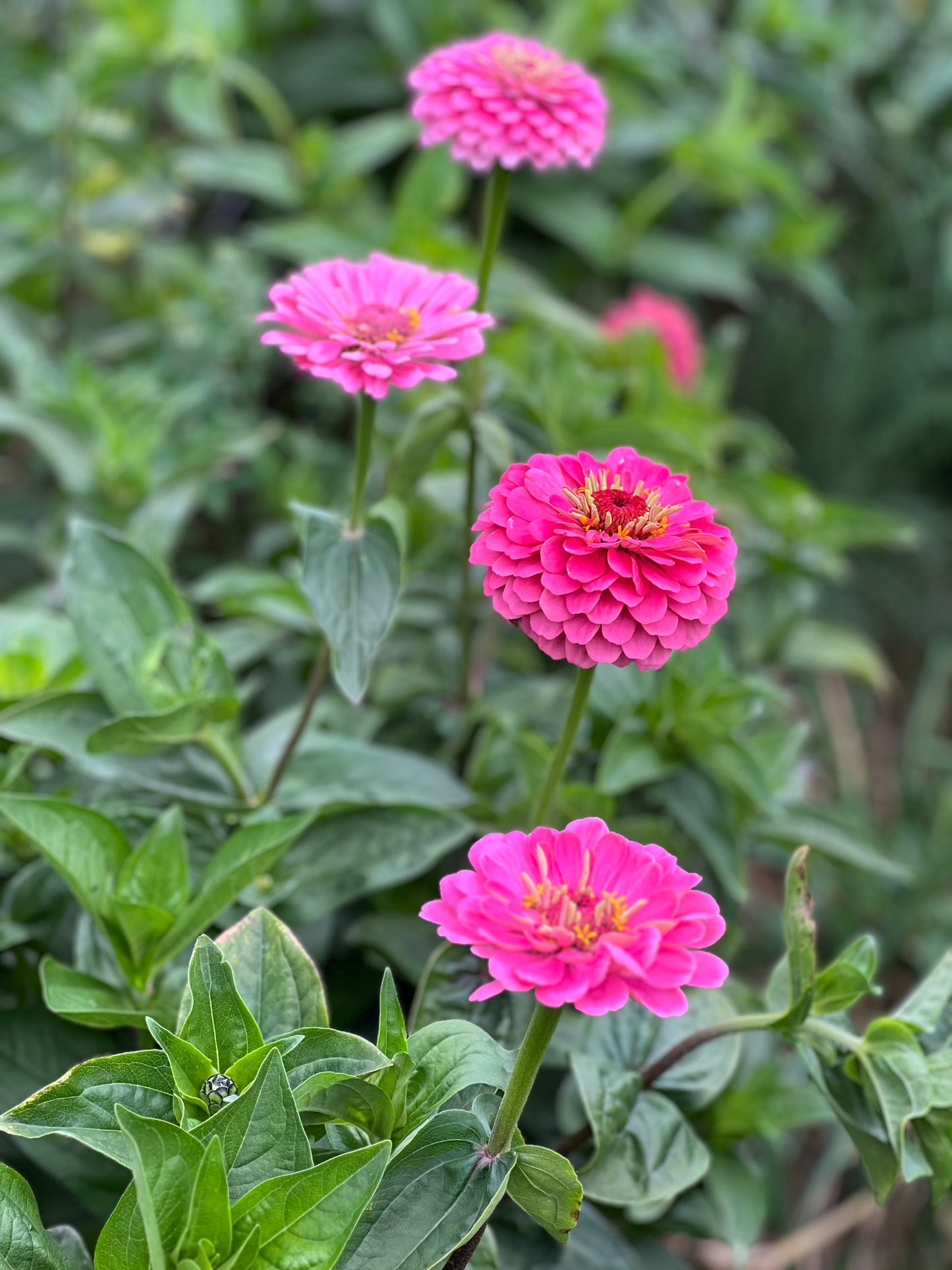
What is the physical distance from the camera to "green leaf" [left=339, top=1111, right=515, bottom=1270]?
46 cm

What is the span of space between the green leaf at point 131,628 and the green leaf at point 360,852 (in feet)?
0.34

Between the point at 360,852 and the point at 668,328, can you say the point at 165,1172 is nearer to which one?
the point at 360,852

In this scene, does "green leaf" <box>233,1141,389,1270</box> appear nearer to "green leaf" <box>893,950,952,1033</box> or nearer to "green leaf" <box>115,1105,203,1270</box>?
"green leaf" <box>115,1105,203,1270</box>

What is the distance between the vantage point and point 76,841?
59 cm

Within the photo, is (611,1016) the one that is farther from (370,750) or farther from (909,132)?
(909,132)

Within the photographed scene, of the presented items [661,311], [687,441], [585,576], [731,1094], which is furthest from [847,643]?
[585,576]

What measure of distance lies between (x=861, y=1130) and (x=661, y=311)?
0.98m

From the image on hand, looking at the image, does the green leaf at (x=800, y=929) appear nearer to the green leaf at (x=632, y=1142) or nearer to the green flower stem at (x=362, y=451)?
the green leaf at (x=632, y=1142)

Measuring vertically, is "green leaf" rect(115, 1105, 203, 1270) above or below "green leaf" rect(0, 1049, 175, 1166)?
above

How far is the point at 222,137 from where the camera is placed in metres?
1.29

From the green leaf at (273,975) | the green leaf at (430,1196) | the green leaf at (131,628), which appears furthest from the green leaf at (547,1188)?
the green leaf at (131,628)

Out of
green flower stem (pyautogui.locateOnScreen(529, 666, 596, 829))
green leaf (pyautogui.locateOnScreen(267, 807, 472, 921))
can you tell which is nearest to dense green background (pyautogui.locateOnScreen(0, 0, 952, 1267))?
green leaf (pyautogui.locateOnScreen(267, 807, 472, 921))

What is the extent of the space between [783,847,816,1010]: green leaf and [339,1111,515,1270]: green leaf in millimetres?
157

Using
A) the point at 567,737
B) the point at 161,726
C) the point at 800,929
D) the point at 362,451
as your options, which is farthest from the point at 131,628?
the point at 800,929
